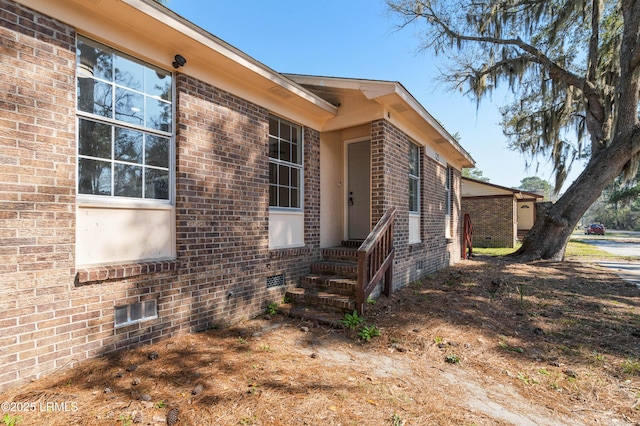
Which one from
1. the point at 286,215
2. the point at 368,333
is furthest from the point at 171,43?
the point at 368,333

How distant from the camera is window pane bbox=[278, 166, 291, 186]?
546 cm

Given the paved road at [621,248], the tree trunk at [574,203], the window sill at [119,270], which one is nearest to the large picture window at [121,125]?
the window sill at [119,270]

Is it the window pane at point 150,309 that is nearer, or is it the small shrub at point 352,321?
the window pane at point 150,309

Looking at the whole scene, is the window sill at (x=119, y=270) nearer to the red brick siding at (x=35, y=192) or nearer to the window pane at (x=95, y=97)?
the red brick siding at (x=35, y=192)

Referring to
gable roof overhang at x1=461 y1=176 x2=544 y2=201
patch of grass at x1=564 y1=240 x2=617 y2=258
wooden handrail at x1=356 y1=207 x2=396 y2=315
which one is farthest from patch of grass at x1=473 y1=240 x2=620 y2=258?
wooden handrail at x1=356 y1=207 x2=396 y2=315

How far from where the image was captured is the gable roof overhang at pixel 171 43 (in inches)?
118

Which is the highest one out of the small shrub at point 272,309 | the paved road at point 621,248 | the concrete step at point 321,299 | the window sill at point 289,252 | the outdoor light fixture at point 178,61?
the outdoor light fixture at point 178,61

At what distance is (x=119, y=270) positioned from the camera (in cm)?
317

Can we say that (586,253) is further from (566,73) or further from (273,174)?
(273,174)

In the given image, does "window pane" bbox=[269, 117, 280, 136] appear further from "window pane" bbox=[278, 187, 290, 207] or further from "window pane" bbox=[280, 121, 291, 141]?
"window pane" bbox=[278, 187, 290, 207]

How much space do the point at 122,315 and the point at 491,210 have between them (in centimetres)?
1825

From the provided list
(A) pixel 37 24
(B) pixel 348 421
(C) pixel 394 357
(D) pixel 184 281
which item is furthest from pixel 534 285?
(A) pixel 37 24

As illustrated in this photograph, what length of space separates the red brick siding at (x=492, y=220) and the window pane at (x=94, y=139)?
18204mm

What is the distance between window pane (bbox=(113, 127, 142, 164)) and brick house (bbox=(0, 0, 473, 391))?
14mm
